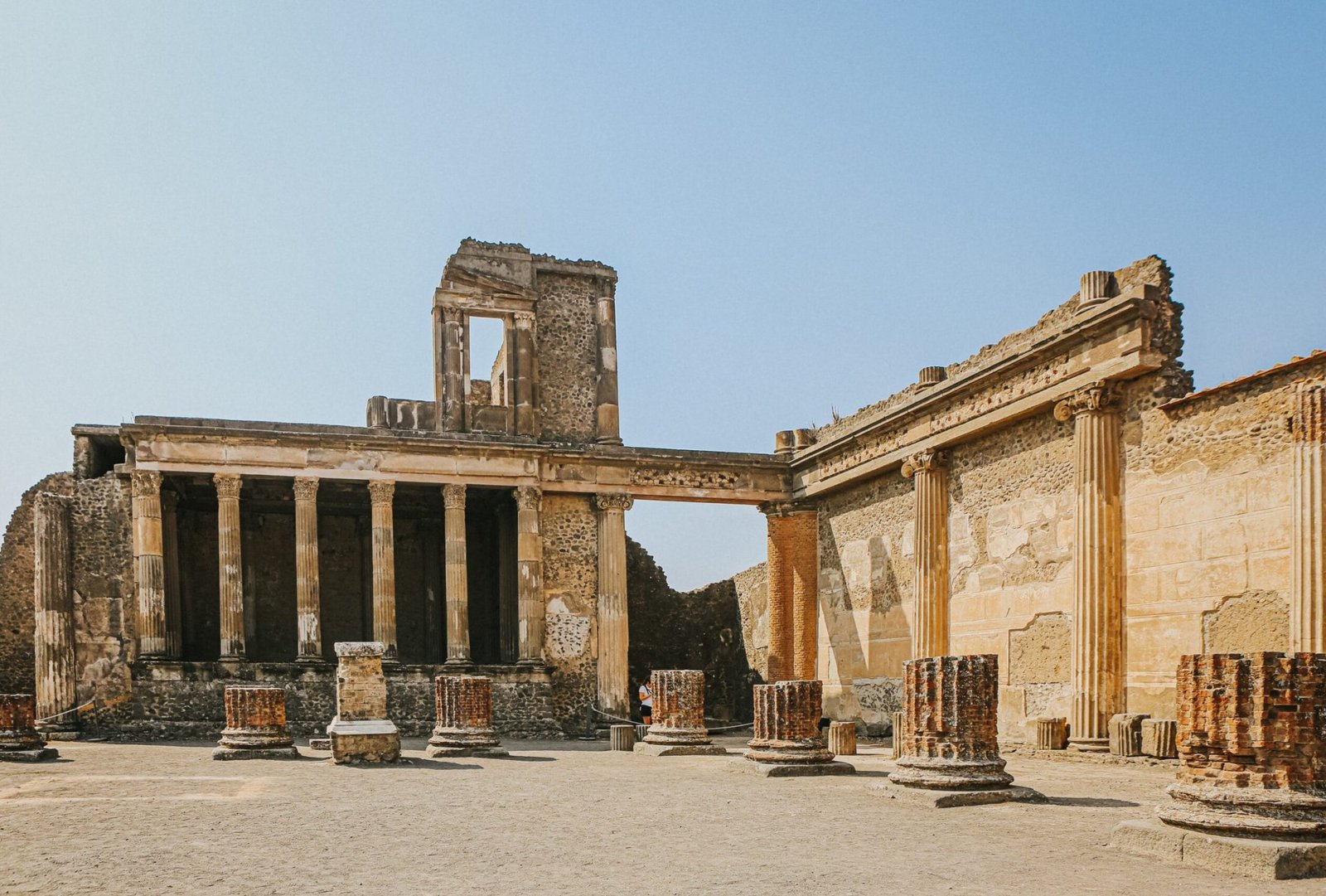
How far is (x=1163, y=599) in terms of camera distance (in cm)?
1238

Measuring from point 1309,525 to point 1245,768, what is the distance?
4.68 m

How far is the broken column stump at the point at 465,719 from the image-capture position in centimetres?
1450

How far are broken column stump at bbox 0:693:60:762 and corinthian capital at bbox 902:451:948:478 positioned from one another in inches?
462

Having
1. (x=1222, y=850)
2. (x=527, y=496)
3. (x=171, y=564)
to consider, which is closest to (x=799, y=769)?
(x=1222, y=850)

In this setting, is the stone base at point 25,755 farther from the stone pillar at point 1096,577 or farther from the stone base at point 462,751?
the stone pillar at point 1096,577

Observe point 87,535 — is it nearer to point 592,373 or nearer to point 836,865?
point 592,373

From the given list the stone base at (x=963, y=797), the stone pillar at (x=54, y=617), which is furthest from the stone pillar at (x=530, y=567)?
the stone base at (x=963, y=797)

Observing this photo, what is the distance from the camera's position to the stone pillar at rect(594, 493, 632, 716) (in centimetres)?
2034

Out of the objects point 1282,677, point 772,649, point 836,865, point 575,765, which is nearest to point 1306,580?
point 1282,677

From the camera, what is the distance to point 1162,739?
→ 11.9 m

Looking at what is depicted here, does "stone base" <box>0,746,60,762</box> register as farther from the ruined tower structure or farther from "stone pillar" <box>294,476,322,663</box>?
"stone pillar" <box>294,476,322,663</box>

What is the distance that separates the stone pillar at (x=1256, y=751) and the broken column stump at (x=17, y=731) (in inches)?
450

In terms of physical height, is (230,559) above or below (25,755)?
above

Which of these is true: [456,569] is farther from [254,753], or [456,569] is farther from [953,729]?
[953,729]
